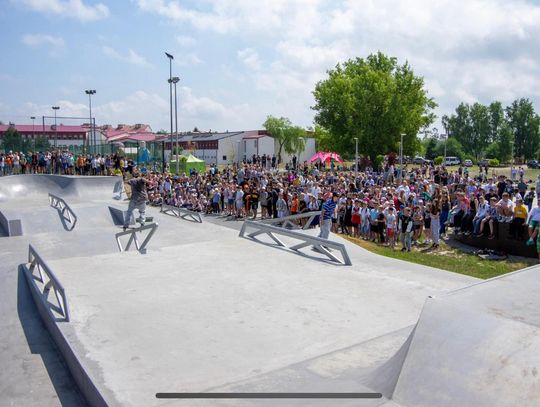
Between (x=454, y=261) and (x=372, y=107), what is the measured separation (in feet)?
104

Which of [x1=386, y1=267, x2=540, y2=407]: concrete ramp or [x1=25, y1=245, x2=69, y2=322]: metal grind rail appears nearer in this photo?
[x1=386, y1=267, x2=540, y2=407]: concrete ramp

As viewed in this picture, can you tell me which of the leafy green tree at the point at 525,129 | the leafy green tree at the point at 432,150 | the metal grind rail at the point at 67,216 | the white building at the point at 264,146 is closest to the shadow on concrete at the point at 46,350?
the metal grind rail at the point at 67,216

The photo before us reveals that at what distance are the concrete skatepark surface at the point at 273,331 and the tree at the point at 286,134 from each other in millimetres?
70343

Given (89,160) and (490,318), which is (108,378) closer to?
(490,318)

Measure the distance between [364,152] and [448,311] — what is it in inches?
1605

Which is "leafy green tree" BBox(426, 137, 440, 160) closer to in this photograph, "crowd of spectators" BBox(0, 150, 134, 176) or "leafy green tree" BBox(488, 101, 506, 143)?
"leafy green tree" BBox(488, 101, 506, 143)

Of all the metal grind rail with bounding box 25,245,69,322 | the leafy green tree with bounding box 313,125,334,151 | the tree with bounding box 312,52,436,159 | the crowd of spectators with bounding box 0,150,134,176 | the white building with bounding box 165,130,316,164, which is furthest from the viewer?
the white building with bounding box 165,130,316,164

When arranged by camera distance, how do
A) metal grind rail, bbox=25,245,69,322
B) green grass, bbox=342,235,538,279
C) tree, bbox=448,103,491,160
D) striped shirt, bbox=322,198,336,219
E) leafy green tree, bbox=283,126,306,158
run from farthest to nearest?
1. tree, bbox=448,103,491,160
2. leafy green tree, bbox=283,126,306,158
3. green grass, bbox=342,235,538,279
4. striped shirt, bbox=322,198,336,219
5. metal grind rail, bbox=25,245,69,322

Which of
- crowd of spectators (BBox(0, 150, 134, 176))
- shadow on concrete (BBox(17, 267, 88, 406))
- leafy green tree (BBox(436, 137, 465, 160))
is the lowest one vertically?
shadow on concrete (BBox(17, 267, 88, 406))

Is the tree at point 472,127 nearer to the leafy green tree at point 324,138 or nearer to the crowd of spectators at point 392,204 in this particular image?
the leafy green tree at point 324,138

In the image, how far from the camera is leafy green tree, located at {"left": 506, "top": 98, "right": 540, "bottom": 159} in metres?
80.7

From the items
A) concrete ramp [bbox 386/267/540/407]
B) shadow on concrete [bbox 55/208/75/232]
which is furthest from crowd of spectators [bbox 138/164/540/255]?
concrete ramp [bbox 386/267/540/407]

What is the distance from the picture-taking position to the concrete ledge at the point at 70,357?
4184 millimetres

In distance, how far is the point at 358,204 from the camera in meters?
16.2
